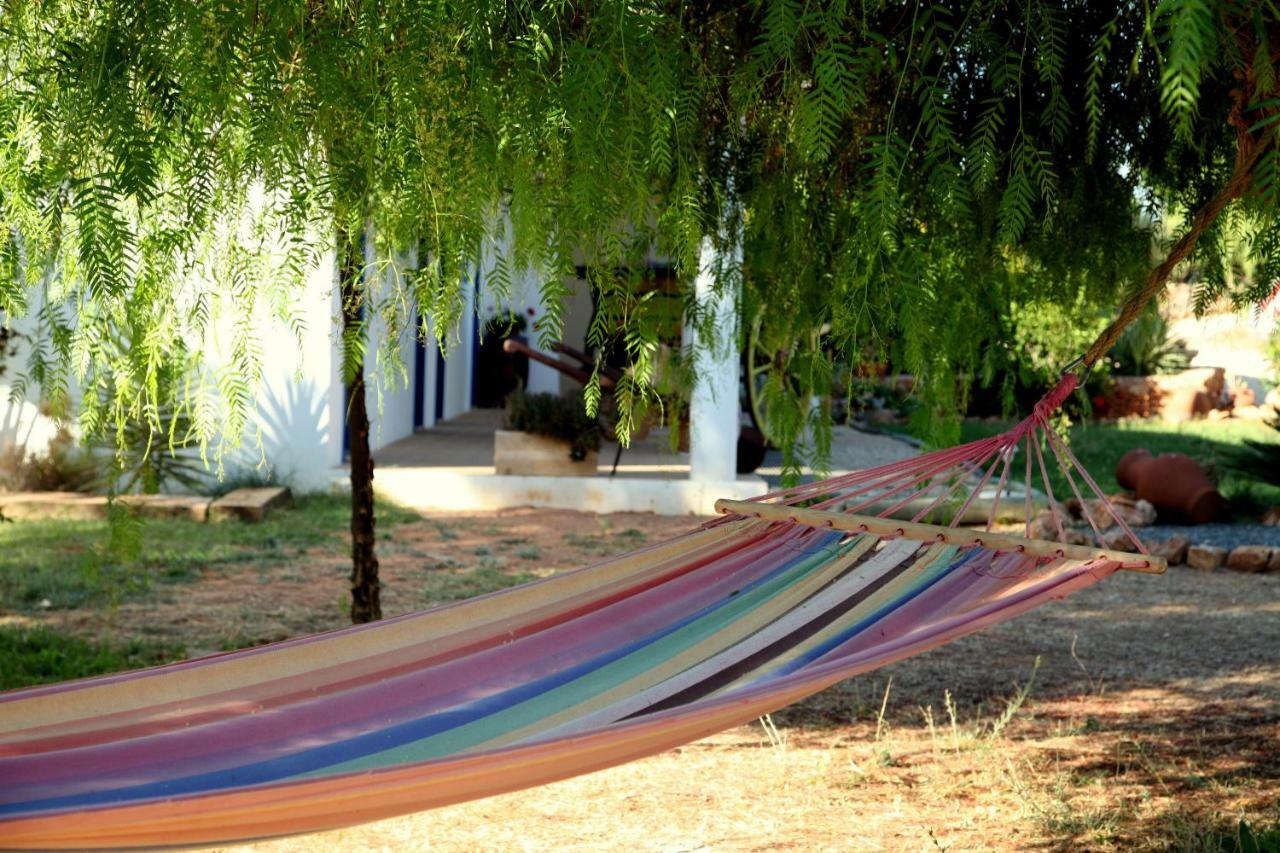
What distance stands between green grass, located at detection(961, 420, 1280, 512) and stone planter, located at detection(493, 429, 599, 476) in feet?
7.24

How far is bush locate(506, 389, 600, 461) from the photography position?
22.9ft

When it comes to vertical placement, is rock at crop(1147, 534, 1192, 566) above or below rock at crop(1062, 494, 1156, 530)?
below

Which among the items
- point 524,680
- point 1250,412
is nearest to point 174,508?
point 524,680

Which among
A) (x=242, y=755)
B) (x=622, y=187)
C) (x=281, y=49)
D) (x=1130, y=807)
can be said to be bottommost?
(x=1130, y=807)

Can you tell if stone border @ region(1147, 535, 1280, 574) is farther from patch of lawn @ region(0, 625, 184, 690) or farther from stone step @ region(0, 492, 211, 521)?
stone step @ region(0, 492, 211, 521)

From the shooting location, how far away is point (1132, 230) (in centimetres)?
288

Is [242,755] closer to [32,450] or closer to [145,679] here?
[145,679]

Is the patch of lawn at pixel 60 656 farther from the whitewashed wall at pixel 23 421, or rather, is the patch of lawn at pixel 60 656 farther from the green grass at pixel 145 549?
the whitewashed wall at pixel 23 421

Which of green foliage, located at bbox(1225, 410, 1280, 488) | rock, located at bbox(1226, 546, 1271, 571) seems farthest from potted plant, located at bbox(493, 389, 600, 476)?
green foliage, located at bbox(1225, 410, 1280, 488)

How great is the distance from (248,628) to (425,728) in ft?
8.88

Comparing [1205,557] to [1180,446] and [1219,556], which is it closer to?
[1219,556]

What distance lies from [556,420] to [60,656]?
3.41 m

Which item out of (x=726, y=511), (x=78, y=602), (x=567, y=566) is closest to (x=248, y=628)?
(x=78, y=602)

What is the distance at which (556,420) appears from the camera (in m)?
6.97
